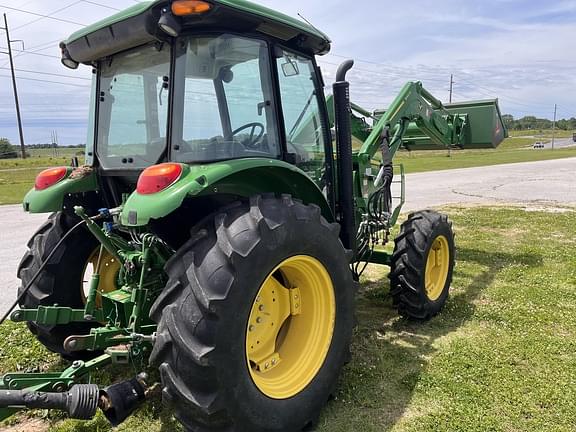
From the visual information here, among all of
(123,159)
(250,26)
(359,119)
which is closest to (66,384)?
(123,159)

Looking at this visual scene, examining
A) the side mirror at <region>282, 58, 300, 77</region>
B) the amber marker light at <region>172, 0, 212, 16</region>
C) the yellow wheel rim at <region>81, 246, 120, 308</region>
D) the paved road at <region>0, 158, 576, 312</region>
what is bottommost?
the paved road at <region>0, 158, 576, 312</region>

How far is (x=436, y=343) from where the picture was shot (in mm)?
4488

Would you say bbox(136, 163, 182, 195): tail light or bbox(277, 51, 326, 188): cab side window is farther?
A: bbox(277, 51, 326, 188): cab side window

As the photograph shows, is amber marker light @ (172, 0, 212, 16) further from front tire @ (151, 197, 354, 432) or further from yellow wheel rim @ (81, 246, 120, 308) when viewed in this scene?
yellow wheel rim @ (81, 246, 120, 308)

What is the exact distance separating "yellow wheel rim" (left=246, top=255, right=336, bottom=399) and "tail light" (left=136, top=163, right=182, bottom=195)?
0.92 m

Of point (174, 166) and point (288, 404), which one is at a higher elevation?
point (174, 166)

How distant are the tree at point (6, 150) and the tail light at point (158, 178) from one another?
1906 inches

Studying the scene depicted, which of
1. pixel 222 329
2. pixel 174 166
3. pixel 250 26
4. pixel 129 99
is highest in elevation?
pixel 250 26

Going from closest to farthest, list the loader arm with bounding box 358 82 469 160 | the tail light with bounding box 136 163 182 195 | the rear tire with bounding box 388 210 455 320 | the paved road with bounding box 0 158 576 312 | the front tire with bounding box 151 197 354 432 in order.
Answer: the front tire with bounding box 151 197 354 432 → the tail light with bounding box 136 163 182 195 → the rear tire with bounding box 388 210 455 320 → the loader arm with bounding box 358 82 469 160 → the paved road with bounding box 0 158 576 312

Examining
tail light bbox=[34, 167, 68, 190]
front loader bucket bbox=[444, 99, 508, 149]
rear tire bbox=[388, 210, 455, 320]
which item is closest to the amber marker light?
tail light bbox=[34, 167, 68, 190]

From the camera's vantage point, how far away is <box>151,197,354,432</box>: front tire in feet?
8.46

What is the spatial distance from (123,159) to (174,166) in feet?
3.27

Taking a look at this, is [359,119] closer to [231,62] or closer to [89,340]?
[231,62]

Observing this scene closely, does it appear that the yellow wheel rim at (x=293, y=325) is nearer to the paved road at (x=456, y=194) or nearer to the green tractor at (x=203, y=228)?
the green tractor at (x=203, y=228)
